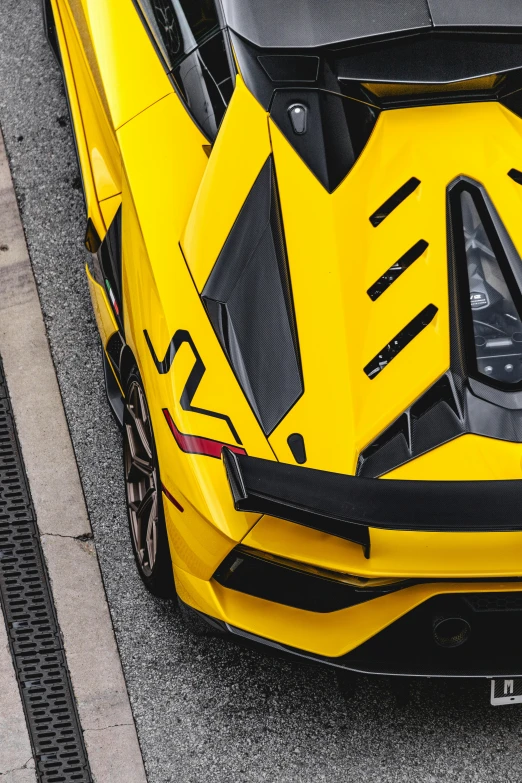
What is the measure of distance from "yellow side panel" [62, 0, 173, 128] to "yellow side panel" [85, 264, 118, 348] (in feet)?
2.08

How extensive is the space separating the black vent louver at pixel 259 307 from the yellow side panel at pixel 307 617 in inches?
21.9

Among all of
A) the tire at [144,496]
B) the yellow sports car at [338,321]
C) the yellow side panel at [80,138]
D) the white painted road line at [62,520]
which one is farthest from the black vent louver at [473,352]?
the white painted road line at [62,520]

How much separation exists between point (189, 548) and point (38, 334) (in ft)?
4.92

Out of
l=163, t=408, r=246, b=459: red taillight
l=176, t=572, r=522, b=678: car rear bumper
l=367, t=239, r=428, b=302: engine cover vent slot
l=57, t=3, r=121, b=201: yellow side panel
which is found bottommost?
l=176, t=572, r=522, b=678: car rear bumper

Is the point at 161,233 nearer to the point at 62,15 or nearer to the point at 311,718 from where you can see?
the point at 62,15

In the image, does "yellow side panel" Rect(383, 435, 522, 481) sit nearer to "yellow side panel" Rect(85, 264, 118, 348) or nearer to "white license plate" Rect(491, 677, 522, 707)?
"white license plate" Rect(491, 677, 522, 707)

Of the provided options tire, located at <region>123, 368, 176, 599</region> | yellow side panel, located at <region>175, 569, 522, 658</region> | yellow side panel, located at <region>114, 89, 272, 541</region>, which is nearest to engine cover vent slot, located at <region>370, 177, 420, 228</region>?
yellow side panel, located at <region>114, 89, 272, 541</region>

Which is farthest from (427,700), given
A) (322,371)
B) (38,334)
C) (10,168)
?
(10,168)

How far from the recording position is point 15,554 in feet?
12.4

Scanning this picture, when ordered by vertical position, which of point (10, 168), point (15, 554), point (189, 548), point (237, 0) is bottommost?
point (15, 554)

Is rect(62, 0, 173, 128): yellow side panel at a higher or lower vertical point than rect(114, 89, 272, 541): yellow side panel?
higher

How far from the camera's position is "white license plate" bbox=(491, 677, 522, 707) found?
3184 mm

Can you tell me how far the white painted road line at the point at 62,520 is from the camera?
3.57 meters

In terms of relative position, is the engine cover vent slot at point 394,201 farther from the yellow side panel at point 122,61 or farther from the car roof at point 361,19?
the yellow side panel at point 122,61
